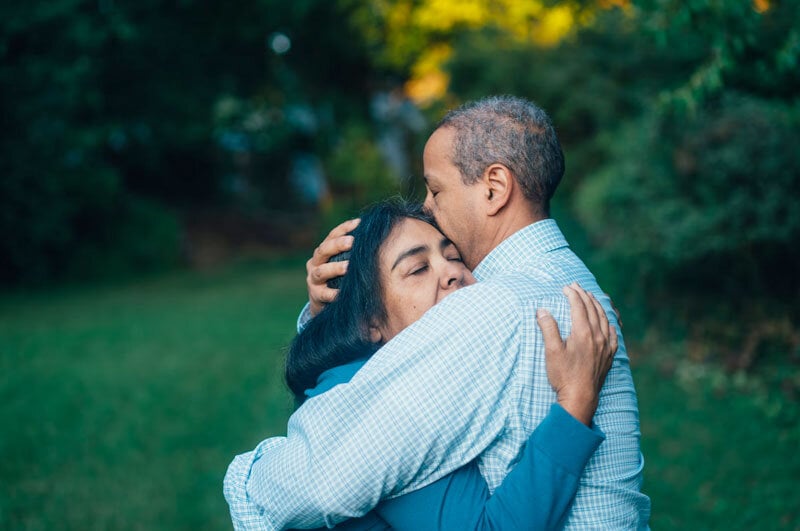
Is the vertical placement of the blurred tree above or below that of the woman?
above

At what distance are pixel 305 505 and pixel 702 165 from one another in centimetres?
634

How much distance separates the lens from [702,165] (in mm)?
7234

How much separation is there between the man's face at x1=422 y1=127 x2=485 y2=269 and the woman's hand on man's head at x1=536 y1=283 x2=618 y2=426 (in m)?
0.56

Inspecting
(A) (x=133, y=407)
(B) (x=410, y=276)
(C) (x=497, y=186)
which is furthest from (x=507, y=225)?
(A) (x=133, y=407)

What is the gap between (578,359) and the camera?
206 cm

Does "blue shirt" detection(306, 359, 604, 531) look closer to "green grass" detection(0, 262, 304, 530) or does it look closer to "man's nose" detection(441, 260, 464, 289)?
"man's nose" detection(441, 260, 464, 289)

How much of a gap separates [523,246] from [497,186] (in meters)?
0.26

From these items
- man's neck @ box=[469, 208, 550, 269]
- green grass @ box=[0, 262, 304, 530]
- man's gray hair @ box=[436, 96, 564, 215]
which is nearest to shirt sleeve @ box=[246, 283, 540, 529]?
man's neck @ box=[469, 208, 550, 269]

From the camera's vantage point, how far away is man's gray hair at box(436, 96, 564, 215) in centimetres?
261

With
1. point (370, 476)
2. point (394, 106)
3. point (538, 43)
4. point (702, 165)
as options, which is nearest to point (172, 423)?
point (702, 165)

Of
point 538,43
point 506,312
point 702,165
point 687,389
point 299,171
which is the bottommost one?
point 687,389

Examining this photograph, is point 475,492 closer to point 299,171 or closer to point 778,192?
point 778,192

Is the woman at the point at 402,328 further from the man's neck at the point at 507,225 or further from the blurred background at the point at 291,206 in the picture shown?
the blurred background at the point at 291,206

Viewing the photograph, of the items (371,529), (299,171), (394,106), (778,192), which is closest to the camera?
(371,529)
